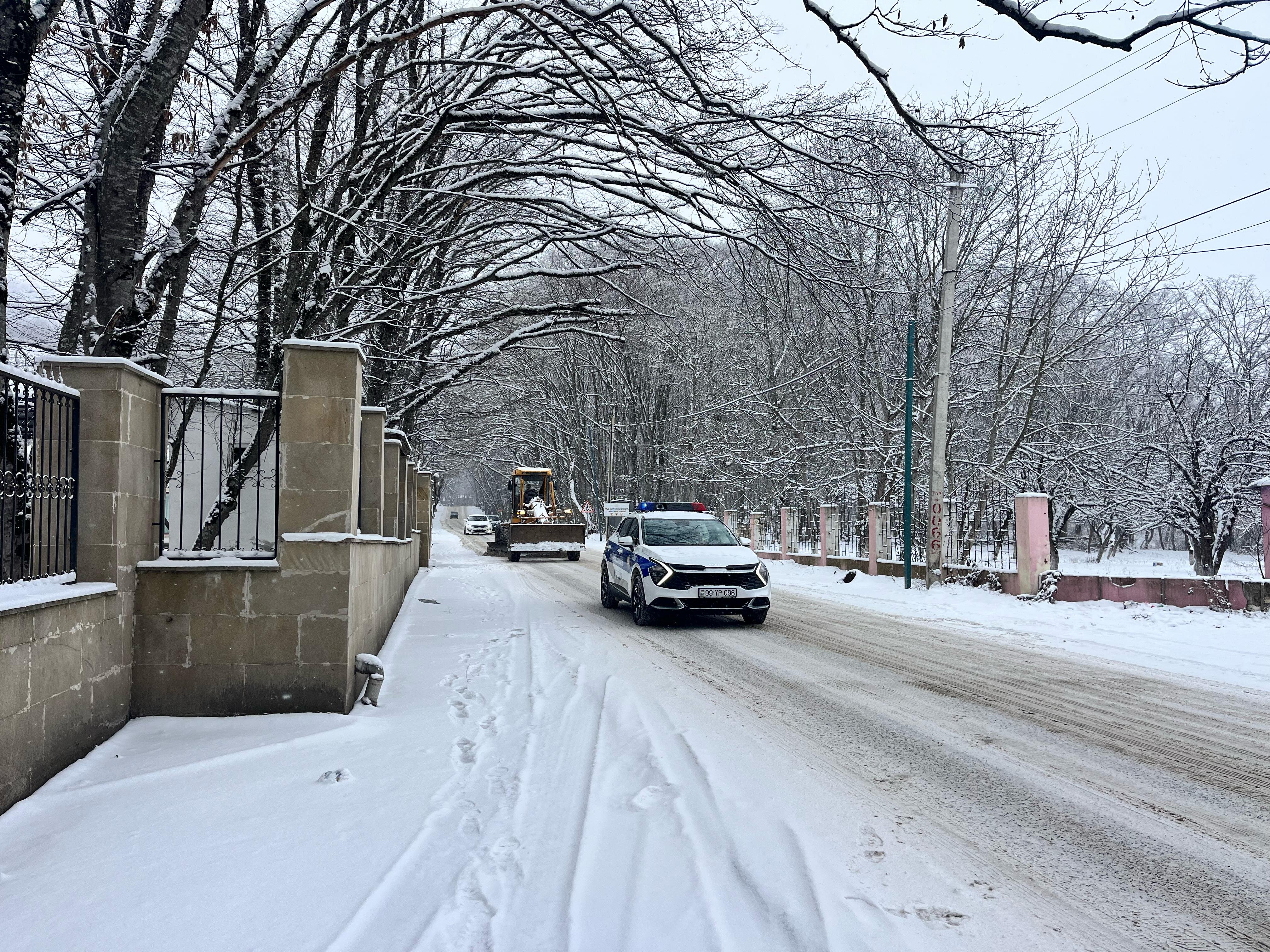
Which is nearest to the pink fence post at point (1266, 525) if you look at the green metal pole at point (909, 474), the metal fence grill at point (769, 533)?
the green metal pole at point (909, 474)

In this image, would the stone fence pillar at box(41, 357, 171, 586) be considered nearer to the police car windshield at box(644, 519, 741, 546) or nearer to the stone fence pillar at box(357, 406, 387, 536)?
the stone fence pillar at box(357, 406, 387, 536)

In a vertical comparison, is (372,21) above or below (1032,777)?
above

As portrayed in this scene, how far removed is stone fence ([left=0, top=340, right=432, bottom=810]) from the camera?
551cm

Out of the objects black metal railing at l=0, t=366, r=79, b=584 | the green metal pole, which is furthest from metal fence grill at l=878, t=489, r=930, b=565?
black metal railing at l=0, t=366, r=79, b=584

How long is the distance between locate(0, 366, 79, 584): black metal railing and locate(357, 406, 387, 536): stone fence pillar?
3675mm

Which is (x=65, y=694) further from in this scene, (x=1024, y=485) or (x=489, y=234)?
(x=1024, y=485)

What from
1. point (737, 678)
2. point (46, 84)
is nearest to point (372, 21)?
point (46, 84)

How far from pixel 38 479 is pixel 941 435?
1635 cm

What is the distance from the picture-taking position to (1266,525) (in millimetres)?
12969

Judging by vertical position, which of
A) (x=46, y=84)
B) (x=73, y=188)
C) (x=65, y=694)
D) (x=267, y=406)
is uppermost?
(x=46, y=84)

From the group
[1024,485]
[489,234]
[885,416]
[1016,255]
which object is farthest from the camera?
[1024,485]

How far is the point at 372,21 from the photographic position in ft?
39.4

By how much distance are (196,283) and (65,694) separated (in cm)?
877

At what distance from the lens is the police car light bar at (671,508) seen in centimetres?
1460
